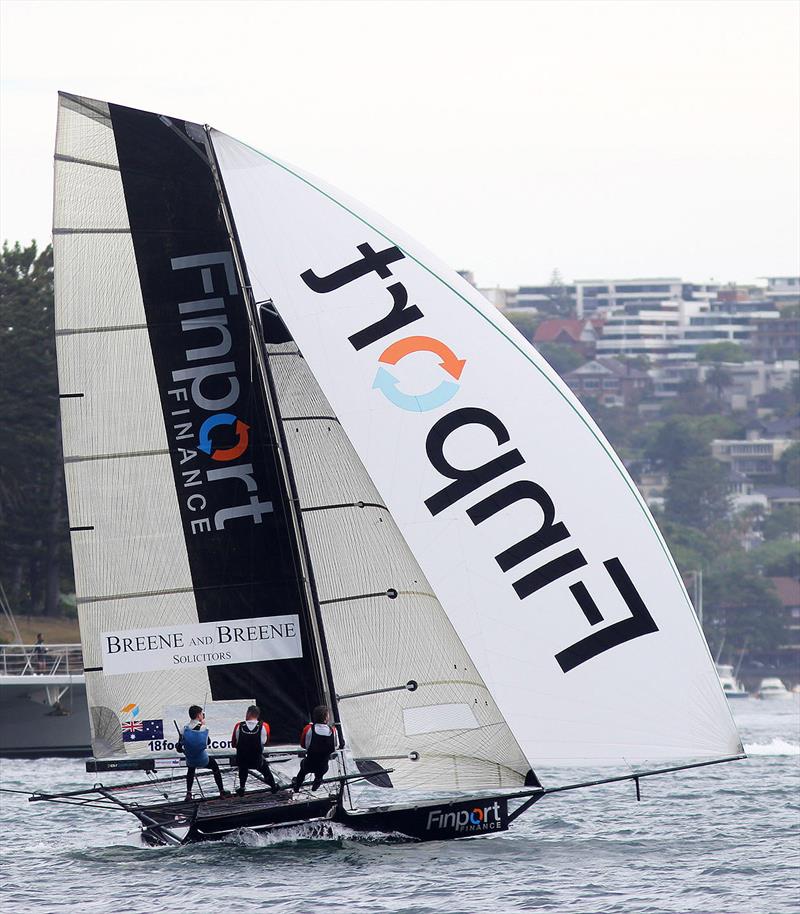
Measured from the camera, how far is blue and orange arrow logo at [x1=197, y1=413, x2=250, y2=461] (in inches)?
599

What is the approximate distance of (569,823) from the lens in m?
18.3

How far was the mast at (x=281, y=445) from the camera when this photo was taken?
14852 millimetres

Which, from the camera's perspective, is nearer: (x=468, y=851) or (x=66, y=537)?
(x=468, y=851)

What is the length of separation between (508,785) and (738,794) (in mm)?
8314

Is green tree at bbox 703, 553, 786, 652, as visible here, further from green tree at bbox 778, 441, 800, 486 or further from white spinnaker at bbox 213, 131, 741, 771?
white spinnaker at bbox 213, 131, 741, 771

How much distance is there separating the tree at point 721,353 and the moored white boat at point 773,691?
81.0m

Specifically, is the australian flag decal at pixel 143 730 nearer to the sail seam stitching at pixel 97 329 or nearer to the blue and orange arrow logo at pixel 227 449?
the blue and orange arrow logo at pixel 227 449

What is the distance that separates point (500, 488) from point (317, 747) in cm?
242

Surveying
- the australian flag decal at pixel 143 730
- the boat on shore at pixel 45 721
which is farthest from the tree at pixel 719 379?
the australian flag decal at pixel 143 730

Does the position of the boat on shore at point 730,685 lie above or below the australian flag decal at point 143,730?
above

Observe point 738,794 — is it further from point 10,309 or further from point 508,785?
point 10,309

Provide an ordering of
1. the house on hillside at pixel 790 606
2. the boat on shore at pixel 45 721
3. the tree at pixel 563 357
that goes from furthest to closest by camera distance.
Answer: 1. the tree at pixel 563 357
2. the house on hillside at pixel 790 606
3. the boat on shore at pixel 45 721

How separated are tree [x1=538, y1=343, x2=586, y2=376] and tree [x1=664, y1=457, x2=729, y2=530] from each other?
141 ft

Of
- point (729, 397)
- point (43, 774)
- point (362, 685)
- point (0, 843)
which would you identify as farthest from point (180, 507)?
point (729, 397)
